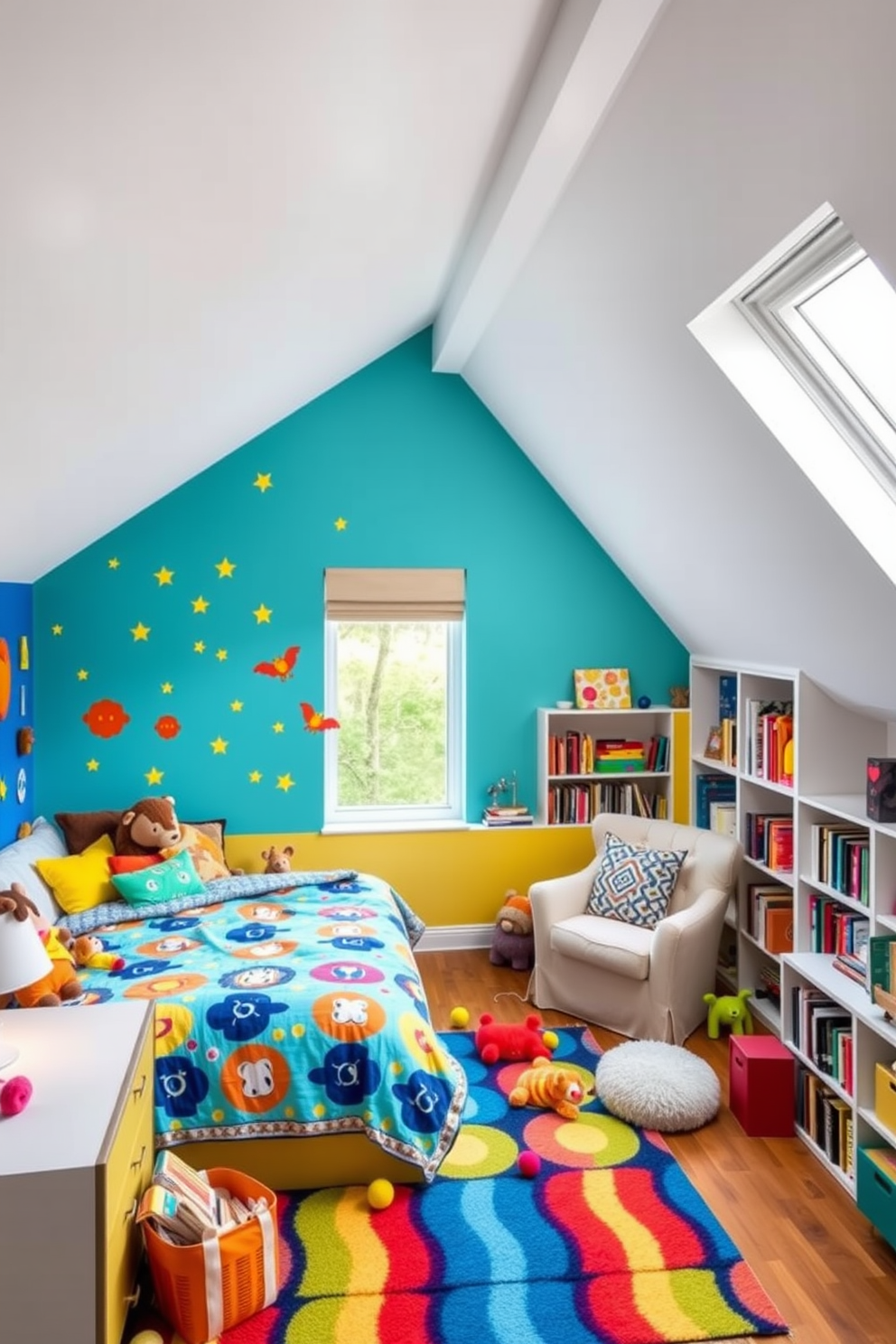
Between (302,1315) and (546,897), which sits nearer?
(302,1315)

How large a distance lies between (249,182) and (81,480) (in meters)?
1.45

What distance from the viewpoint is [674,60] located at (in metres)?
2.08

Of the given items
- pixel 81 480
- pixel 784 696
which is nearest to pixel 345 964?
pixel 81 480

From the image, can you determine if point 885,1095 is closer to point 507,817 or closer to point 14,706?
point 507,817

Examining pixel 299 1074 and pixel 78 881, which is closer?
pixel 299 1074

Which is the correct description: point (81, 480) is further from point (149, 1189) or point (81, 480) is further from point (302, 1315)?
point (302, 1315)

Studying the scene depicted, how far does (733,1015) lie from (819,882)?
72 centimetres

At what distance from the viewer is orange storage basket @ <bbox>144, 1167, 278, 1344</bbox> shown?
2.25m

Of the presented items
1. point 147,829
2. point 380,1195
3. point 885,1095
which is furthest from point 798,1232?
point 147,829

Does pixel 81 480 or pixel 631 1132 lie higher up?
pixel 81 480

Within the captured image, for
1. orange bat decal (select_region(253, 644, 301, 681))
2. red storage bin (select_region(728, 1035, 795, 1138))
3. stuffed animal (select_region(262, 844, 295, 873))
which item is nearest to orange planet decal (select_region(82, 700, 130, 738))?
orange bat decal (select_region(253, 644, 301, 681))

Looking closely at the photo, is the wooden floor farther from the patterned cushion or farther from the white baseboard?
the white baseboard

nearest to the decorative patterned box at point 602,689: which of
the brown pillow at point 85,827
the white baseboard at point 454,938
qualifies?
the white baseboard at point 454,938

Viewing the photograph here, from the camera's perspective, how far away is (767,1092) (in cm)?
322
